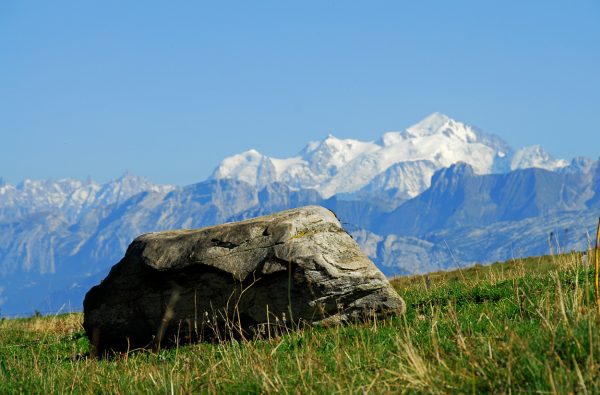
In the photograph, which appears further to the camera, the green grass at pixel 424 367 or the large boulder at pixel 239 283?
the large boulder at pixel 239 283

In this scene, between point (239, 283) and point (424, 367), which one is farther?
point (239, 283)

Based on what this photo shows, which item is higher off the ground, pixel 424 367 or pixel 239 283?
pixel 239 283

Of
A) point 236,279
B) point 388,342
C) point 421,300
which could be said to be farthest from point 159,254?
point 388,342

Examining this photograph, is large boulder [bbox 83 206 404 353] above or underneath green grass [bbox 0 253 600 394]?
above

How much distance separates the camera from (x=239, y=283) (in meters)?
16.4

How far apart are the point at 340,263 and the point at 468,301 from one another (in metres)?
2.86

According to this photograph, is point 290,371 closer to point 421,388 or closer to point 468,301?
point 421,388

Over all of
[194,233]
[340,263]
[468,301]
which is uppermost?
[194,233]

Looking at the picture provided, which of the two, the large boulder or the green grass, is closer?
the green grass

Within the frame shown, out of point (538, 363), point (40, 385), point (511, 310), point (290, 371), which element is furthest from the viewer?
point (511, 310)

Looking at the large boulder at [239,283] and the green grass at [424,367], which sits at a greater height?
the large boulder at [239,283]

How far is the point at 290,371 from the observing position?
31.2 ft

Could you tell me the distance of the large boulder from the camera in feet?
51.6

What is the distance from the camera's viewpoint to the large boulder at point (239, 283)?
51.6 feet
